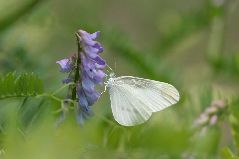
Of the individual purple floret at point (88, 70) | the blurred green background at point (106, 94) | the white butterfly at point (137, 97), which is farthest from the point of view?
the white butterfly at point (137, 97)

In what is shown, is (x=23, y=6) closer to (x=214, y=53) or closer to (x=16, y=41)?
(x=16, y=41)

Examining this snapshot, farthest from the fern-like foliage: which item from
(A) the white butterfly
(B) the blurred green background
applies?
(A) the white butterfly

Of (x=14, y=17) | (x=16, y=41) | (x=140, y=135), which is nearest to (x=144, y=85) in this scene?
(x=140, y=135)

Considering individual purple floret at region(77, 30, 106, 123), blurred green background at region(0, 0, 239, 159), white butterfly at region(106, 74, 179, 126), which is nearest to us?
blurred green background at region(0, 0, 239, 159)

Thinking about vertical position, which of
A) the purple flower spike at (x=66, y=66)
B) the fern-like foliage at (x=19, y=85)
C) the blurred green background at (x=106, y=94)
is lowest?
the blurred green background at (x=106, y=94)

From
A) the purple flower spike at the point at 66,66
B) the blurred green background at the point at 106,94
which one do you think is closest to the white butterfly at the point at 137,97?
the blurred green background at the point at 106,94

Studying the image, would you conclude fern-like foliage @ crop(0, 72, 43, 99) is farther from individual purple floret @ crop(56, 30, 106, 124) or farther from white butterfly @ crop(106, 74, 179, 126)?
white butterfly @ crop(106, 74, 179, 126)

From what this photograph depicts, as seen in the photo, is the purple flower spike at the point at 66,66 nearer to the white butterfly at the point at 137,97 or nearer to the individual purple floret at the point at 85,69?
the individual purple floret at the point at 85,69
